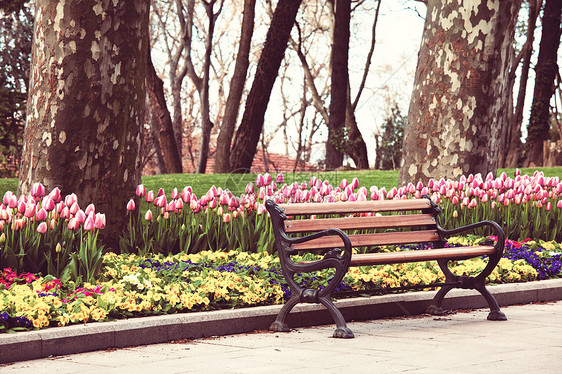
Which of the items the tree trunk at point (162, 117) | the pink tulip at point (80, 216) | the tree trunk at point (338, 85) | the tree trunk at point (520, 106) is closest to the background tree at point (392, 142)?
the tree trunk at point (520, 106)

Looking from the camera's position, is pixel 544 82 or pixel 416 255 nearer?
pixel 416 255

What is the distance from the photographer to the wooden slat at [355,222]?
22.2ft

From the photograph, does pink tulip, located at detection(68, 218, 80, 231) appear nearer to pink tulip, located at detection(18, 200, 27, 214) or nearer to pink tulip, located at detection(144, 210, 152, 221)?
pink tulip, located at detection(18, 200, 27, 214)

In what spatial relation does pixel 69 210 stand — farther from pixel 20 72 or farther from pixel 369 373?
pixel 20 72

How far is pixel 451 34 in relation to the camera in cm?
1168

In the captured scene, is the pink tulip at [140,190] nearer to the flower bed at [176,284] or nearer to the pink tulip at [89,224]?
the flower bed at [176,284]

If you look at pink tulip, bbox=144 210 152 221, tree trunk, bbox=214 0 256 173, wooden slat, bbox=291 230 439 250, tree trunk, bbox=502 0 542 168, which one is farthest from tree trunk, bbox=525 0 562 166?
pink tulip, bbox=144 210 152 221

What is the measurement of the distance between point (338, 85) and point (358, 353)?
1934cm

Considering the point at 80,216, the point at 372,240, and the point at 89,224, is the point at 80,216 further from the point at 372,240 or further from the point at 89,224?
the point at 372,240

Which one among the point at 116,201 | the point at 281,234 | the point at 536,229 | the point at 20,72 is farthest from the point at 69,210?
the point at 20,72

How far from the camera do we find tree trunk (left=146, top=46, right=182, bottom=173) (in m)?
24.4

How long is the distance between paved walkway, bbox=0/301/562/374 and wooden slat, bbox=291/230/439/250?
0.64 metres

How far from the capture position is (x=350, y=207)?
276 inches

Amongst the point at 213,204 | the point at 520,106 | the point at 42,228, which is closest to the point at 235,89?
the point at 213,204
